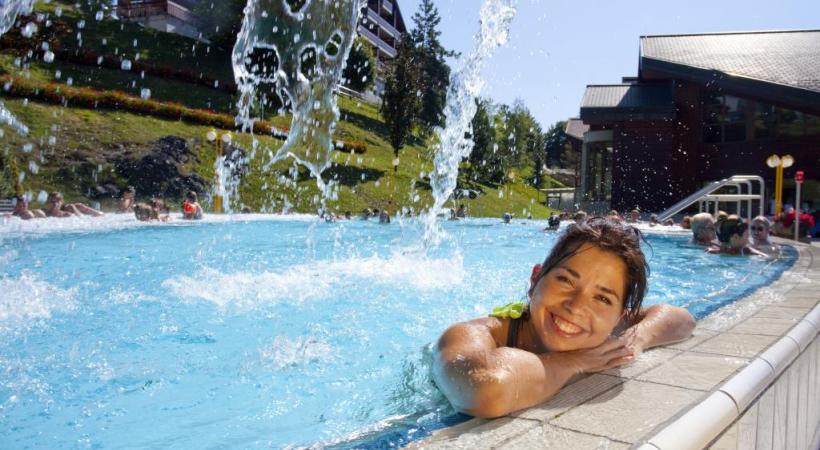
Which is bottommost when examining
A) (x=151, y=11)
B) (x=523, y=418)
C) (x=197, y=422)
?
(x=197, y=422)

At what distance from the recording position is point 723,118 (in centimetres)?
2506

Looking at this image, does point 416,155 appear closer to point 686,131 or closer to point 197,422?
point 686,131

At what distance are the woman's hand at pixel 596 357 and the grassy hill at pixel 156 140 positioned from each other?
21233 millimetres

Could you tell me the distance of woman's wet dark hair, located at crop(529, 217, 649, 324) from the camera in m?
2.48

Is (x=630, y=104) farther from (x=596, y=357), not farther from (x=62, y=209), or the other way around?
(x=596, y=357)

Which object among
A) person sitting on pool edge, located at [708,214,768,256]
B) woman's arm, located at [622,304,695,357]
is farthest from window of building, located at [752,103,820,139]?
woman's arm, located at [622,304,695,357]

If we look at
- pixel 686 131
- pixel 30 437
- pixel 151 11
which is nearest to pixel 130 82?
pixel 151 11

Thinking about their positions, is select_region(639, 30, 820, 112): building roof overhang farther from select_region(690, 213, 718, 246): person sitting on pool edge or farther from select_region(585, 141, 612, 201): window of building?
select_region(690, 213, 718, 246): person sitting on pool edge

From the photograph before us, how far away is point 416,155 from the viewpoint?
4266cm

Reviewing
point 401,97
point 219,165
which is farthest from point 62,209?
point 401,97

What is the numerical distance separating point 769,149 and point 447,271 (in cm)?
2116

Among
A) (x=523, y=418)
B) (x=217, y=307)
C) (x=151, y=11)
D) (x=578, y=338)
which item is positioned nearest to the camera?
(x=523, y=418)

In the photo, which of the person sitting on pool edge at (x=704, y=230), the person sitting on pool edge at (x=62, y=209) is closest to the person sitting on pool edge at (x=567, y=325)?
the person sitting on pool edge at (x=704, y=230)

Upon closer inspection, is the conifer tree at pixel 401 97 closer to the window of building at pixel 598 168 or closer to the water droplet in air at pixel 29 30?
the window of building at pixel 598 168
